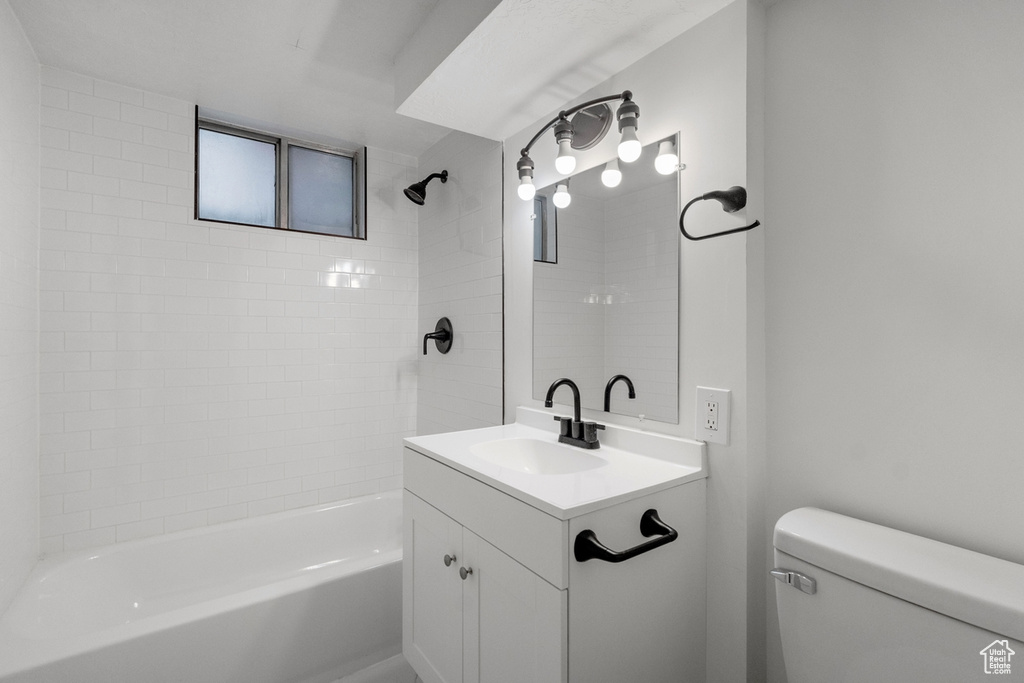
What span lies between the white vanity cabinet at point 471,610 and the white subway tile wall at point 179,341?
122 cm

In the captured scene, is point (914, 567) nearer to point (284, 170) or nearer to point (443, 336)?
point (443, 336)

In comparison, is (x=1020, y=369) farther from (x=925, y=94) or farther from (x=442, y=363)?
(x=442, y=363)

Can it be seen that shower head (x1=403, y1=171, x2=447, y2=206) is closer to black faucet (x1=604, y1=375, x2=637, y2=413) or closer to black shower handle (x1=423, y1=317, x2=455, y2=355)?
black shower handle (x1=423, y1=317, x2=455, y2=355)

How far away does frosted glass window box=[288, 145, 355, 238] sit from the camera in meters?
2.71

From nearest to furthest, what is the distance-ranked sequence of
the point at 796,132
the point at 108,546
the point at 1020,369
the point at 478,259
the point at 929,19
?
the point at 1020,369 < the point at 929,19 < the point at 796,132 < the point at 108,546 < the point at 478,259

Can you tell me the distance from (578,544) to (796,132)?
1.19 m

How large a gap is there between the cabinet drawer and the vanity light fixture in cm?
106

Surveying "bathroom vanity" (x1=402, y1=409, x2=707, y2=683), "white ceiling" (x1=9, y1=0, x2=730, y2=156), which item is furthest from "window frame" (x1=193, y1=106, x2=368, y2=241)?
"bathroom vanity" (x1=402, y1=409, x2=707, y2=683)

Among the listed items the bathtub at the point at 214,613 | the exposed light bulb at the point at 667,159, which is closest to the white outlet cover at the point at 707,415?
the exposed light bulb at the point at 667,159

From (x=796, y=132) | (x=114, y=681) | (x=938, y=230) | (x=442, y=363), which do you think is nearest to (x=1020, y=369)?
(x=938, y=230)

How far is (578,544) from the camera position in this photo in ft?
3.43

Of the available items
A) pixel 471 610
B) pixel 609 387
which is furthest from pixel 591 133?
pixel 471 610

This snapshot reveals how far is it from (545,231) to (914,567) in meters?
1.50

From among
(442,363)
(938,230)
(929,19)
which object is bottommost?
(442,363)
